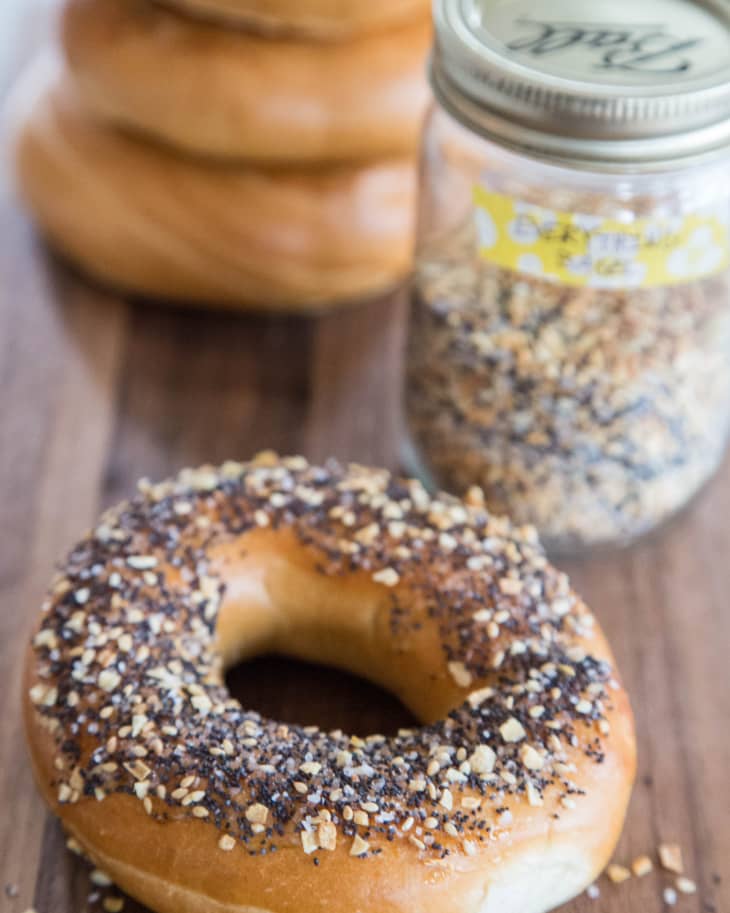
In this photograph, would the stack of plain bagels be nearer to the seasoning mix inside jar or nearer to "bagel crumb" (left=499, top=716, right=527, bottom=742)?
the seasoning mix inside jar

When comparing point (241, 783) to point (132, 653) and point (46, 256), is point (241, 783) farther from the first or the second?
point (46, 256)

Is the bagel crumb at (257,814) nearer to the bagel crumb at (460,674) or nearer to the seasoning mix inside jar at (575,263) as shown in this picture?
the bagel crumb at (460,674)

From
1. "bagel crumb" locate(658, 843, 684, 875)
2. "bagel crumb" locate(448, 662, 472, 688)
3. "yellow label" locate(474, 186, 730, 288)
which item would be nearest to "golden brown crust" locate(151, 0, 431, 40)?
"yellow label" locate(474, 186, 730, 288)

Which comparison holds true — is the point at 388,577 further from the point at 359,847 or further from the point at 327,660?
the point at 359,847

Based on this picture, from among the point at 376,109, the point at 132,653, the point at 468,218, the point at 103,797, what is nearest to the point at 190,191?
the point at 376,109

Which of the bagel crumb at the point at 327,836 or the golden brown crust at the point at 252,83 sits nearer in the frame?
the bagel crumb at the point at 327,836

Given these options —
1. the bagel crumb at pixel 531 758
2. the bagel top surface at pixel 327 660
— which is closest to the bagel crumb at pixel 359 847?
the bagel top surface at pixel 327 660
